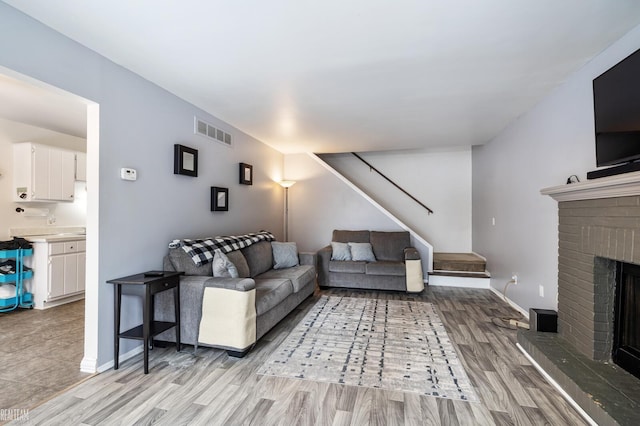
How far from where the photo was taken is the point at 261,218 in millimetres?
4926

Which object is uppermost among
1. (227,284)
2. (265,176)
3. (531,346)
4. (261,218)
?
(265,176)

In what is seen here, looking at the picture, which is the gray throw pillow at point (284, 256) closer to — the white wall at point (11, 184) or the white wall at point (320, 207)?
the white wall at point (320, 207)

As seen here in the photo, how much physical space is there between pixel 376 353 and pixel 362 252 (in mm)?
2369

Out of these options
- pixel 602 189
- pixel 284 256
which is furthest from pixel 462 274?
pixel 602 189

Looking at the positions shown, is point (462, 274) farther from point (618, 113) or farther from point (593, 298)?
point (618, 113)

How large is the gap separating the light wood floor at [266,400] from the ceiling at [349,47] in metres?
2.40

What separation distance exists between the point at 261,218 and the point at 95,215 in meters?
2.84

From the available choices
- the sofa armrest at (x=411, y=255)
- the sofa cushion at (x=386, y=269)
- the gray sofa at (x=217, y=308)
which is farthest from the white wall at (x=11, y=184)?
the sofa armrest at (x=411, y=255)

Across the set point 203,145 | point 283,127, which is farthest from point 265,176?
point 203,145

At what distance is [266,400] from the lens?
186 cm

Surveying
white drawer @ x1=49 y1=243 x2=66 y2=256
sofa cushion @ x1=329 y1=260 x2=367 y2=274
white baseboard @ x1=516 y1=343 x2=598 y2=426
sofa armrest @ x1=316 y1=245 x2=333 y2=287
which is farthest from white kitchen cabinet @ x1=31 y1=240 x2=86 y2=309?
white baseboard @ x1=516 y1=343 x2=598 y2=426

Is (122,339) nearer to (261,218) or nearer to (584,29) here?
(261,218)

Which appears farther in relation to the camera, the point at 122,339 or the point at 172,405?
the point at 122,339

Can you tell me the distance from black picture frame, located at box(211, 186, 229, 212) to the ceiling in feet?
3.22
